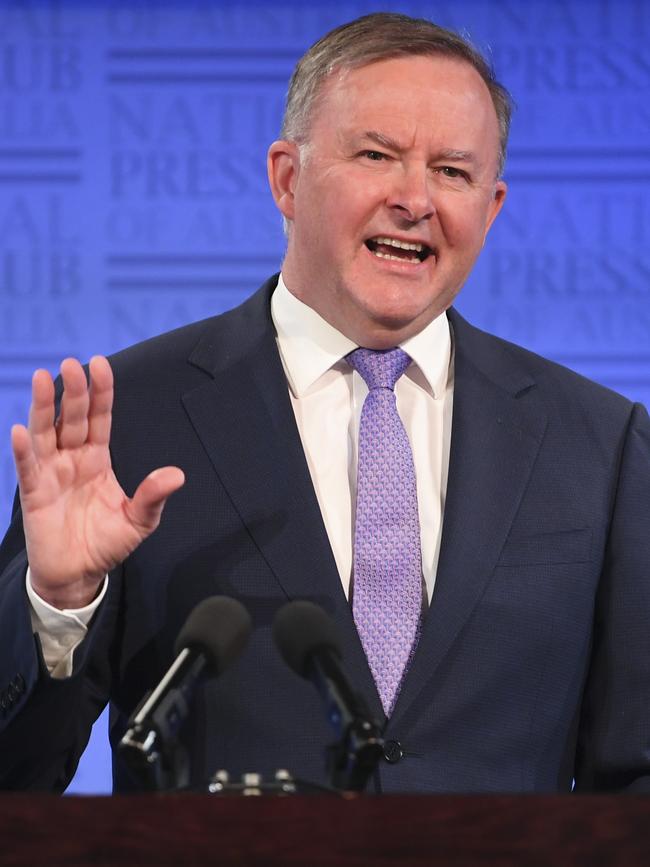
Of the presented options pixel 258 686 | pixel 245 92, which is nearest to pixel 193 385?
pixel 258 686

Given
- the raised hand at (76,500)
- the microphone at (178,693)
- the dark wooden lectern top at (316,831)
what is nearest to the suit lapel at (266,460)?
the raised hand at (76,500)

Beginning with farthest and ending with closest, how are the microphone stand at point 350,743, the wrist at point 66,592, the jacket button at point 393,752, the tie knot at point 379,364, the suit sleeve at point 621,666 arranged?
the tie knot at point 379,364, the suit sleeve at point 621,666, the jacket button at point 393,752, the wrist at point 66,592, the microphone stand at point 350,743

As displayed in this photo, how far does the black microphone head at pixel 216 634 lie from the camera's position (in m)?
1.16

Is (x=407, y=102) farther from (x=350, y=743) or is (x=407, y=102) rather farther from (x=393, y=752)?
(x=350, y=743)

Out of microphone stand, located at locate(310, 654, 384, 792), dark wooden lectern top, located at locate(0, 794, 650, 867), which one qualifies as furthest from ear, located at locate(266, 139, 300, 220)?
dark wooden lectern top, located at locate(0, 794, 650, 867)

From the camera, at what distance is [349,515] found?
72.7 inches

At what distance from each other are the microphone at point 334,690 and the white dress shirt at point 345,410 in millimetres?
609

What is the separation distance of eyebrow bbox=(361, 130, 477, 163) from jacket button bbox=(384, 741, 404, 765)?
0.79 m

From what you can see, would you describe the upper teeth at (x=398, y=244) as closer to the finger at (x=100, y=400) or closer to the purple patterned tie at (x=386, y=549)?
the purple patterned tie at (x=386, y=549)

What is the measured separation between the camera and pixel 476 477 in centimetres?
186

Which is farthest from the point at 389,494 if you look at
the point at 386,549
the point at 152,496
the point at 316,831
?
the point at 316,831

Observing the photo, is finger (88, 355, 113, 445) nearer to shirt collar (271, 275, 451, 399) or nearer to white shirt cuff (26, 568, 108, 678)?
white shirt cuff (26, 568, 108, 678)

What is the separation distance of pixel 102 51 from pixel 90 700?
68.1 inches

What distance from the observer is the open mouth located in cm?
188
